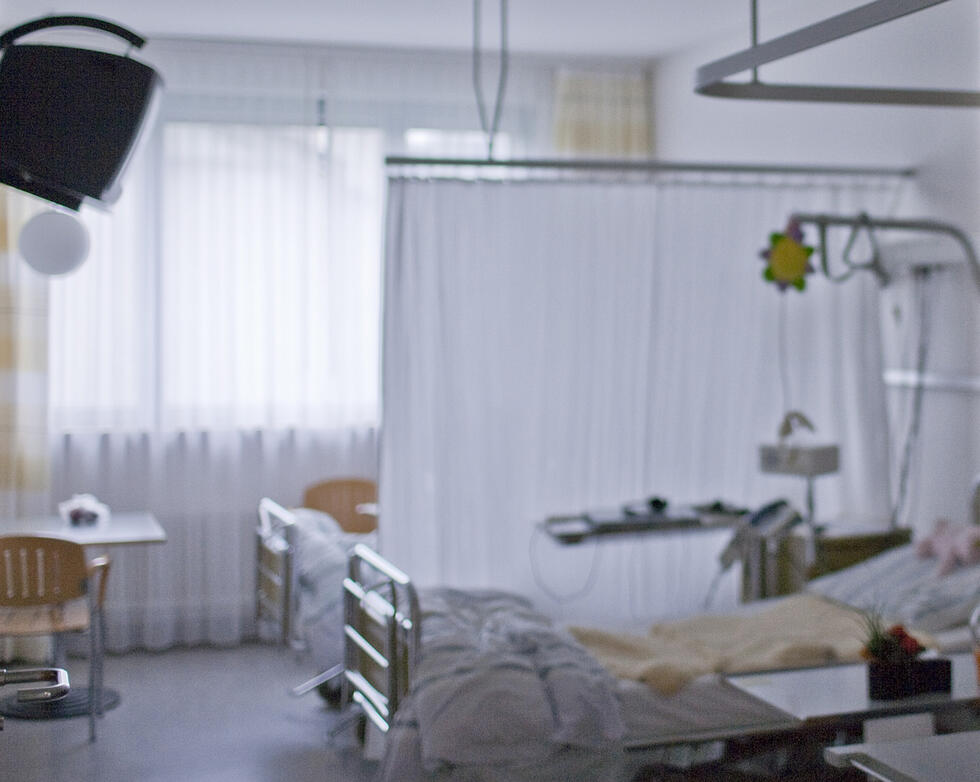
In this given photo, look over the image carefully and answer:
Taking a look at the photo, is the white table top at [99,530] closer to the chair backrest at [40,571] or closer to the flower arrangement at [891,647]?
the chair backrest at [40,571]

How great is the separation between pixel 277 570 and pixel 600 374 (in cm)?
149

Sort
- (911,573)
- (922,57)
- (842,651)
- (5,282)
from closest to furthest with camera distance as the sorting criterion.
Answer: (842,651), (911,573), (922,57), (5,282)

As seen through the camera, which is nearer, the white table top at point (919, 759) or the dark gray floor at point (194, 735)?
the white table top at point (919, 759)

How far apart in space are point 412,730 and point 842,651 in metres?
1.28

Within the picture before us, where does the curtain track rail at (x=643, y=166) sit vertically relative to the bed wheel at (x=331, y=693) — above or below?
above

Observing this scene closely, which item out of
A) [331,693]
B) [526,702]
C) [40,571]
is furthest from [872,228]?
[40,571]

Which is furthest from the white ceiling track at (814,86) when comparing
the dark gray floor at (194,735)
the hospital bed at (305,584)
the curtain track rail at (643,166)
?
the dark gray floor at (194,735)

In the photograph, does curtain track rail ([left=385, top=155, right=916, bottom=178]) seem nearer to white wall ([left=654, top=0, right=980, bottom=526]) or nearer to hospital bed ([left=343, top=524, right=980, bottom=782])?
white wall ([left=654, top=0, right=980, bottom=526])

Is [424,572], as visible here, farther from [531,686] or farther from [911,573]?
[911,573]

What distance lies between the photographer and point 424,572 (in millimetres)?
3719

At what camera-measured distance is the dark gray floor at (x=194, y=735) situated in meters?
3.69

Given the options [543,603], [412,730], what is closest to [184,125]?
[543,603]

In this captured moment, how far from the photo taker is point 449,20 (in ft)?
16.2

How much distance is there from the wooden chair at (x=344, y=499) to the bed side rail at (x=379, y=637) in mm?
1563
